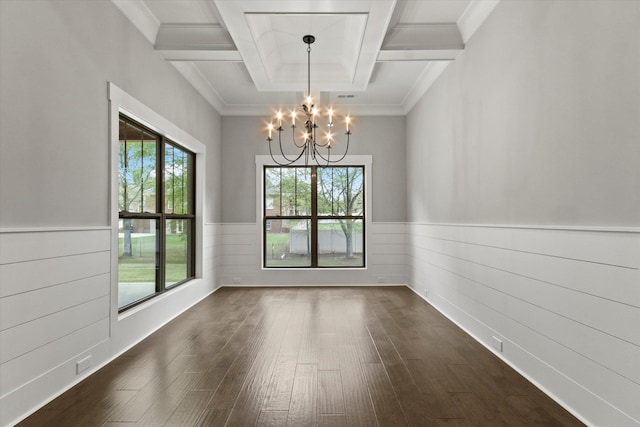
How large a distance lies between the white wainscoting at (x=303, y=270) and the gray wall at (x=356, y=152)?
0.77ft

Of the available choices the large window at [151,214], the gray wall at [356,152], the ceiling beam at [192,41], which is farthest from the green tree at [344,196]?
the ceiling beam at [192,41]

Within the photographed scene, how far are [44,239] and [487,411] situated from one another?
276 centimetres

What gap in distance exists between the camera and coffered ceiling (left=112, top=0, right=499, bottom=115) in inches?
134

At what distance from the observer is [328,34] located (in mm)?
4102

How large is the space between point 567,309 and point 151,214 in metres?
3.63

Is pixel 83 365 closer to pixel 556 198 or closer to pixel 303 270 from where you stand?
pixel 556 198

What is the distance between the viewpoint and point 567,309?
2.33 meters

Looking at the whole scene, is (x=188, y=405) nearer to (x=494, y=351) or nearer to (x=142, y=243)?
(x=142, y=243)

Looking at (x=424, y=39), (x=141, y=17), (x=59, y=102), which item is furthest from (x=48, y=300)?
(x=424, y=39)

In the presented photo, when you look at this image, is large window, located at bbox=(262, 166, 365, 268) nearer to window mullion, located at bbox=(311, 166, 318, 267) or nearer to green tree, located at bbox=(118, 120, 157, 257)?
window mullion, located at bbox=(311, 166, 318, 267)

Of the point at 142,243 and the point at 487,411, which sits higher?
the point at 142,243

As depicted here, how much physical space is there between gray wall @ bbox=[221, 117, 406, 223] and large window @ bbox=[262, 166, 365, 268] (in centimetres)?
28

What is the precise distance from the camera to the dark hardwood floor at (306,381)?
86.5 inches

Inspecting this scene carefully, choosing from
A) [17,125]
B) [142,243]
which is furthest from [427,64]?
[17,125]
